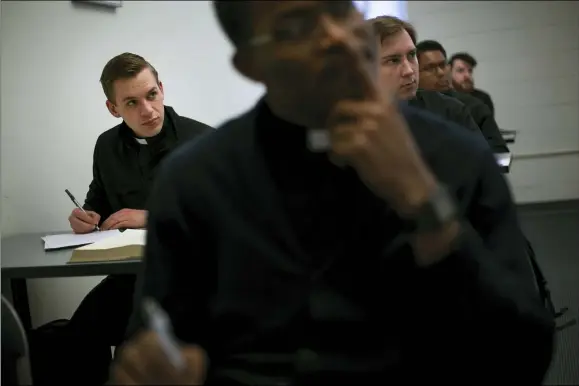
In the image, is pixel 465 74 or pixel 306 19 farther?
pixel 465 74

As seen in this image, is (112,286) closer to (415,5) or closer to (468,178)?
(468,178)

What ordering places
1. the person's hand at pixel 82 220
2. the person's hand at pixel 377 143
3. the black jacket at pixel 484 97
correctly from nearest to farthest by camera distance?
the person's hand at pixel 377 143 < the person's hand at pixel 82 220 < the black jacket at pixel 484 97

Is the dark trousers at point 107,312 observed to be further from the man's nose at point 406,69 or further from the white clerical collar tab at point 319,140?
the man's nose at point 406,69

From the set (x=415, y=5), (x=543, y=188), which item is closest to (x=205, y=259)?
(x=543, y=188)

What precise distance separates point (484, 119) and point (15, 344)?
2.13 ft

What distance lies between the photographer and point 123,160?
72cm

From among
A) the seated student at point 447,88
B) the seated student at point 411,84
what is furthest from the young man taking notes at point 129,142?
the seated student at point 447,88

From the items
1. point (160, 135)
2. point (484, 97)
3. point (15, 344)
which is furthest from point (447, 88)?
point (15, 344)

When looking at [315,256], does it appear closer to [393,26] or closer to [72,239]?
[72,239]

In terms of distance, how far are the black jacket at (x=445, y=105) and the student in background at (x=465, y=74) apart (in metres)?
0.14

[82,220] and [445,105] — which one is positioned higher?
[445,105]

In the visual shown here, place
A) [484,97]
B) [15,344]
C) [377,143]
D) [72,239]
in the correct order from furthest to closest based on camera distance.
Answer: [484,97] < [72,239] < [15,344] < [377,143]

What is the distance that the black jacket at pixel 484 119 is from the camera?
804 millimetres

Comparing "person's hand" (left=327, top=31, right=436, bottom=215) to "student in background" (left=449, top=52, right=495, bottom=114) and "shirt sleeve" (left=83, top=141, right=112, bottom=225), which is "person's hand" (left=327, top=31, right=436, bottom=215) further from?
"student in background" (left=449, top=52, right=495, bottom=114)
